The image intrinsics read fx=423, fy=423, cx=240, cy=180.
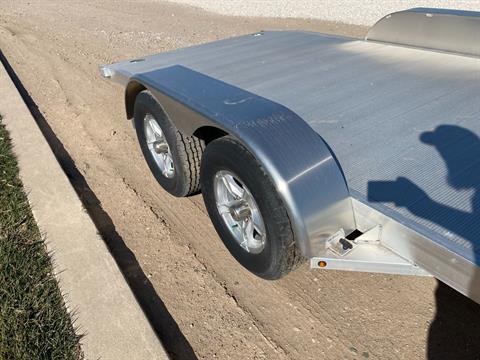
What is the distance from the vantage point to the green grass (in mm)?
2322

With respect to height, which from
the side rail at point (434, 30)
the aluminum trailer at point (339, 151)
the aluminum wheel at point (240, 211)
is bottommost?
the aluminum wheel at point (240, 211)

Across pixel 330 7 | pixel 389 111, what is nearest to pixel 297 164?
pixel 389 111

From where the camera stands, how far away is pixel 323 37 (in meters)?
4.62

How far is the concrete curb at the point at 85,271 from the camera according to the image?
2332 millimetres

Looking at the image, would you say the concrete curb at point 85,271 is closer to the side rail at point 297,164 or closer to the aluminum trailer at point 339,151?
the aluminum trailer at point 339,151

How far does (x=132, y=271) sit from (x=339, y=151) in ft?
5.47

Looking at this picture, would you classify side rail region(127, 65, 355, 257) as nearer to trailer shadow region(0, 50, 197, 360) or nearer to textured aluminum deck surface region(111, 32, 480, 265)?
textured aluminum deck surface region(111, 32, 480, 265)

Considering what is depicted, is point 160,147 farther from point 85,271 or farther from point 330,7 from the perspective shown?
point 330,7

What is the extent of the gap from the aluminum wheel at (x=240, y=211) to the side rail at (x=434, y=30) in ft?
7.85

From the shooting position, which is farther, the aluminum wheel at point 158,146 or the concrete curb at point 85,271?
the aluminum wheel at point 158,146

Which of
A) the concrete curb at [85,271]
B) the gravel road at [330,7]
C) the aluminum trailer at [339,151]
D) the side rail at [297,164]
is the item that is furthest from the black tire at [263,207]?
the gravel road at [330,7]

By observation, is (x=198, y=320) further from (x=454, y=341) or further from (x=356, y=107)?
(x=356, y=107)

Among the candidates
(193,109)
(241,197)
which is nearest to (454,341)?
(241,197)

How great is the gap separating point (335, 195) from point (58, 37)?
918cm
